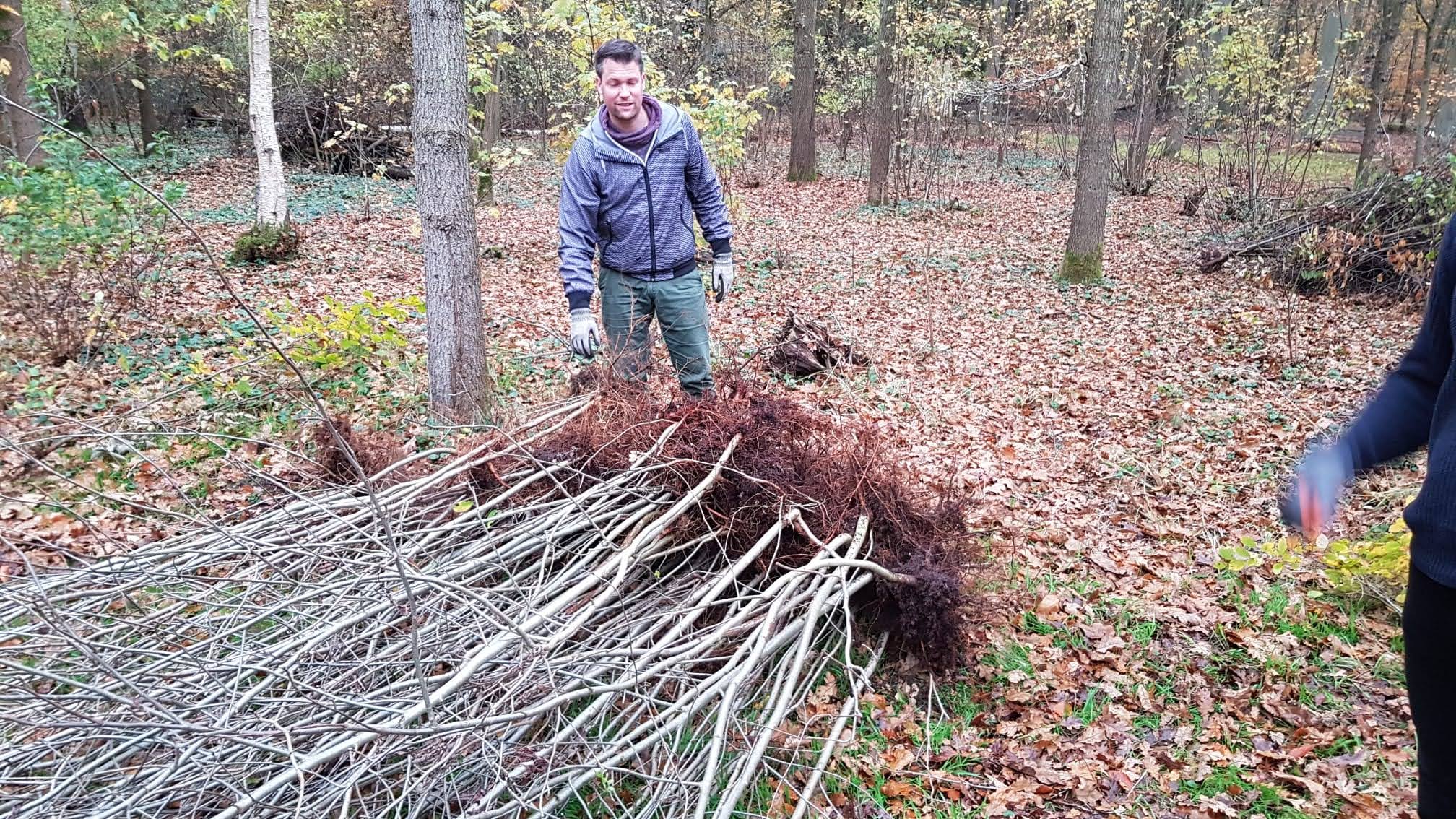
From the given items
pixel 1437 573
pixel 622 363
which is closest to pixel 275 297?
pixel 622 363

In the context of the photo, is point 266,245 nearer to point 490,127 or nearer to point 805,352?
A: point 490,127

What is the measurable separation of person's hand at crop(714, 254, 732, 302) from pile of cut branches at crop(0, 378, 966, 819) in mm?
1088

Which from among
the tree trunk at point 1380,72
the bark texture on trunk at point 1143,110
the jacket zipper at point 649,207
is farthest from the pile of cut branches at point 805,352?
the bark texture on trunk at point 1143,110

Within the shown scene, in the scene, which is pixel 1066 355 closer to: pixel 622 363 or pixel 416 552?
pixel 622 363

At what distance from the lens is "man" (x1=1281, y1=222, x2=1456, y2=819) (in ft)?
4.89

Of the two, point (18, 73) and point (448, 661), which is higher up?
point (18, 73)

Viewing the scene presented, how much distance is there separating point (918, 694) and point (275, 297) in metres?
6.95

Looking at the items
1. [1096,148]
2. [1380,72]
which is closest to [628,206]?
[1096,148]

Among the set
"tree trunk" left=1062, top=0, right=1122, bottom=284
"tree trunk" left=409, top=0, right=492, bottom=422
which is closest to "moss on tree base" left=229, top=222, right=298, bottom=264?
"tree trunk" left=409, top=0, right=492, bottom=422

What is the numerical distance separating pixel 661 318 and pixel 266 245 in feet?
22.2

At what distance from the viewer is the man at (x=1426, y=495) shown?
149 cm

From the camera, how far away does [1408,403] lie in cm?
165

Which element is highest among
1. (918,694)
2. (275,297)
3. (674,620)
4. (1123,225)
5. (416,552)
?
(1123,225)

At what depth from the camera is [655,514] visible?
3.17 metres
